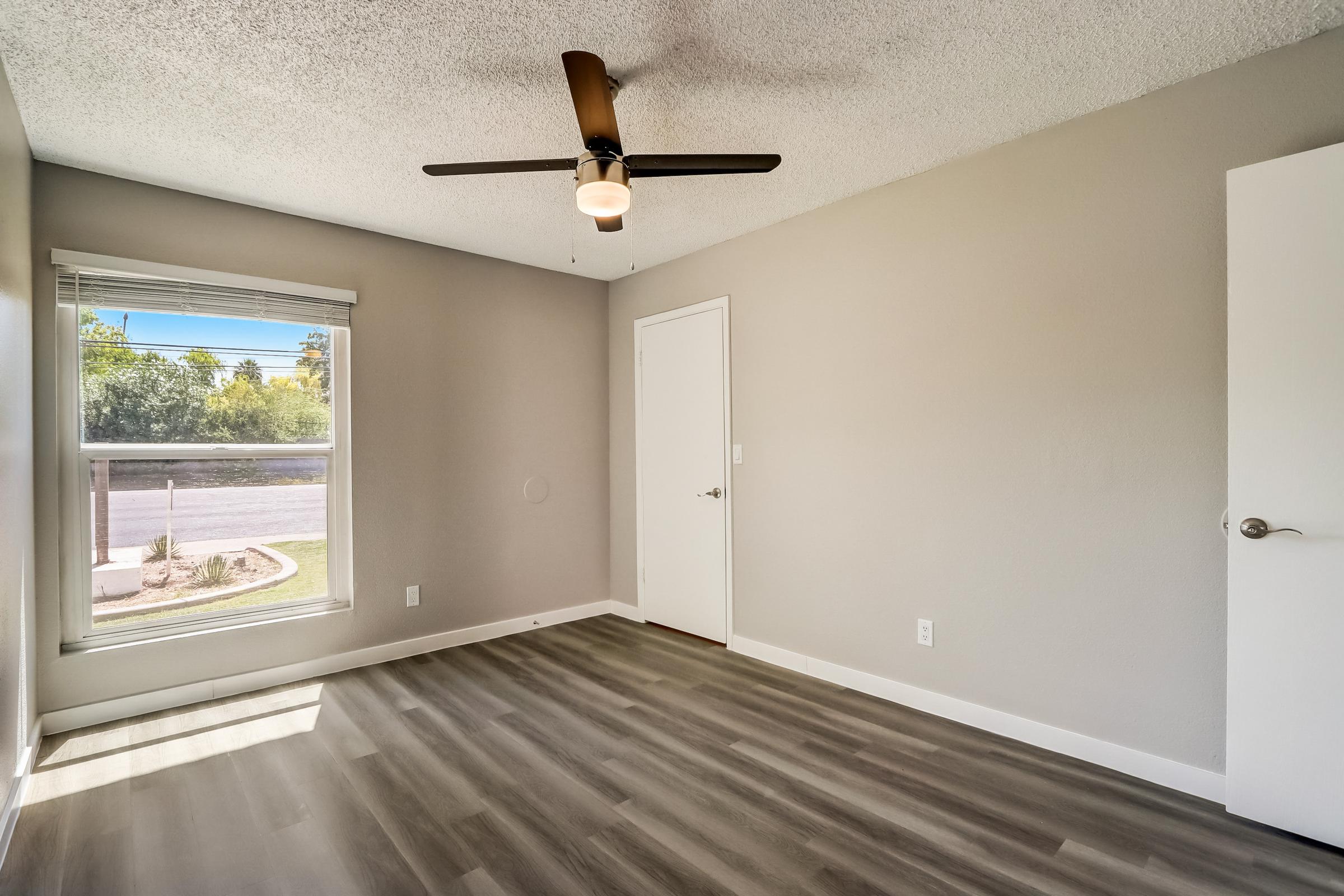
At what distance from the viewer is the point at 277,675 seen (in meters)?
3.36

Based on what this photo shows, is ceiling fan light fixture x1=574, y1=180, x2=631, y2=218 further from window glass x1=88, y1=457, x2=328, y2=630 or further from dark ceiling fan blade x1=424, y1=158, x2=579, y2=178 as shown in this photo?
window glass x1=88, y1=457, x2=328, y2=630

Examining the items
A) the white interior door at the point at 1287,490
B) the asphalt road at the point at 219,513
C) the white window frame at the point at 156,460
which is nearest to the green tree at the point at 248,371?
the white window frame at the point at 156,460

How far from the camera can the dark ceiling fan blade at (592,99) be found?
170 centimetres

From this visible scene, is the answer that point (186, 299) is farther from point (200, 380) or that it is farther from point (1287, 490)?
point (1287, 490)

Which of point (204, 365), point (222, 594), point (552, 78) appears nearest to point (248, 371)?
point (204, 365)

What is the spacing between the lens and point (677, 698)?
3141mm

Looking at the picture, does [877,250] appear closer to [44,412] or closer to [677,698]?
[677,698]

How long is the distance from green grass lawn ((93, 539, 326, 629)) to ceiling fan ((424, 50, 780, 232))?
235 cm

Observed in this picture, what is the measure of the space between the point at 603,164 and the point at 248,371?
2.45 m

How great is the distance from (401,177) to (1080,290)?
2926 mm

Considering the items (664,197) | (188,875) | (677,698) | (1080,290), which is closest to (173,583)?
(188,875)

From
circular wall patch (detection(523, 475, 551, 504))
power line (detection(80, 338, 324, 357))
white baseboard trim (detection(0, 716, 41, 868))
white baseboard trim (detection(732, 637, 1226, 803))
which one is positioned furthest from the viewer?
circular wall patch (detection(523, 475, 551, 504))

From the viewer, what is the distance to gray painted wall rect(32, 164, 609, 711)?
9.41 ft

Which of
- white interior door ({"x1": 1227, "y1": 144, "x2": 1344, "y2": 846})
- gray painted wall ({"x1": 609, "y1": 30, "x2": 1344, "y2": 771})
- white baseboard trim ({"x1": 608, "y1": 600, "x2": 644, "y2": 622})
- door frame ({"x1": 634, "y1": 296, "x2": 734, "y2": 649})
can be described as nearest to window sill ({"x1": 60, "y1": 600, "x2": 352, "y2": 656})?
white baseboard trim ({"x1": 608, "y1": 600, "x2": 644, "y2": 622})
